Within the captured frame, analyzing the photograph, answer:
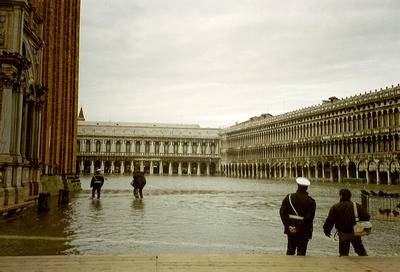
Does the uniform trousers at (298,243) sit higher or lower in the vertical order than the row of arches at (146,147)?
lower

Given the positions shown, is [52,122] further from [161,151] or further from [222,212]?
[161,151]

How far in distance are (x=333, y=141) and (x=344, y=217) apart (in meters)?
62.5

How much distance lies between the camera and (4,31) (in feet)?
50.5

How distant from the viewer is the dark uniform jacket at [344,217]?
7234mm

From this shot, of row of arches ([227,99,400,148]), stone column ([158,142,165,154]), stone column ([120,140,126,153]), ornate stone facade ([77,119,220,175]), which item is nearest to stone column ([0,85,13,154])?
row of arches ([227,99,400,148])

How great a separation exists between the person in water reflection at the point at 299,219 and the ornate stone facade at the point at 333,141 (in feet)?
168

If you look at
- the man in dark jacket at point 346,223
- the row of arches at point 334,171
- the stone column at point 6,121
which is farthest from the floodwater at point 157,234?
the row of arches at point 334,171

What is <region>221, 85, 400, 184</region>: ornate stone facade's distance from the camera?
183 feet

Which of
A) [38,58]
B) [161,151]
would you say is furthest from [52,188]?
[161,151]

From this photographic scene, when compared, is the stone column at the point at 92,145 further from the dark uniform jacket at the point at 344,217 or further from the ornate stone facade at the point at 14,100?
the dark uniform jacket at the point at 344,217

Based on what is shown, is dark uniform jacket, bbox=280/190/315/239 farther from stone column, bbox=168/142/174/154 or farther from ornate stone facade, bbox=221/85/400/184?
stone column, bbox=168/142/174/154

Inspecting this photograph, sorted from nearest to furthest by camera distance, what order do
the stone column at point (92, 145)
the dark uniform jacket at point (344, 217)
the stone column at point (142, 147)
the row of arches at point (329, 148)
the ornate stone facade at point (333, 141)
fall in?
1. the dark uniform jacket at point (344, 217)
2. the ornate stone facade at point (333, 141)
3. the row of arches at point (329, 148)
4. the stone column at point (92, 145)
5. the stone column at point (142, 147)

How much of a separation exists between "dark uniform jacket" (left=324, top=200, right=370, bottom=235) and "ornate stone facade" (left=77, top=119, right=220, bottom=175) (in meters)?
110

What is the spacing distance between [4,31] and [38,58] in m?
4.43
